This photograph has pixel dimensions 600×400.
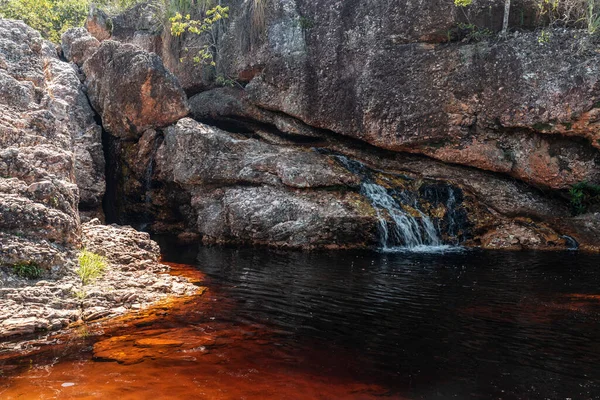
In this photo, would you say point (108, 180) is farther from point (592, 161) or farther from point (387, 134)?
point (592, 161)

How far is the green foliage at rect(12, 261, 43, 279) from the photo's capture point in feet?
25.3

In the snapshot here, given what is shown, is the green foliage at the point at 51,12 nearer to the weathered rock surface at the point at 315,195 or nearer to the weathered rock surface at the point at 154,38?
the weathered rock surface at the point at 154,38

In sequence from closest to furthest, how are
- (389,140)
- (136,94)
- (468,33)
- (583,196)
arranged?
(583,196)
(468,33)
(389,140)
(136,94)

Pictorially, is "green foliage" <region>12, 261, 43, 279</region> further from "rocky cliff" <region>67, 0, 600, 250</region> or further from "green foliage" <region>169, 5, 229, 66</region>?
"green foliage" <region>169, 5, 229, 66</region>

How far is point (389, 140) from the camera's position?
1739 cm

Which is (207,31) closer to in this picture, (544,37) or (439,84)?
(439,84)

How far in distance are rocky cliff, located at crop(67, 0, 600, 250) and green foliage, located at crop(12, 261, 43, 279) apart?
30.1ft

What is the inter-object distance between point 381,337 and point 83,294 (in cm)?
542

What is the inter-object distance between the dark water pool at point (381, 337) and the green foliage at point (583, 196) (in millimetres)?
4565

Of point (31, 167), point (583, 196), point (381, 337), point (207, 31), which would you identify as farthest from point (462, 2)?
point (31, 167)

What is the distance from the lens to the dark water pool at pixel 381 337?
5.07m

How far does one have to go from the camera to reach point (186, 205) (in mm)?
19734

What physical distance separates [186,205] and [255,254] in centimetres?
657

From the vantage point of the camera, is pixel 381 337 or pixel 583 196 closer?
pixel 381 337
